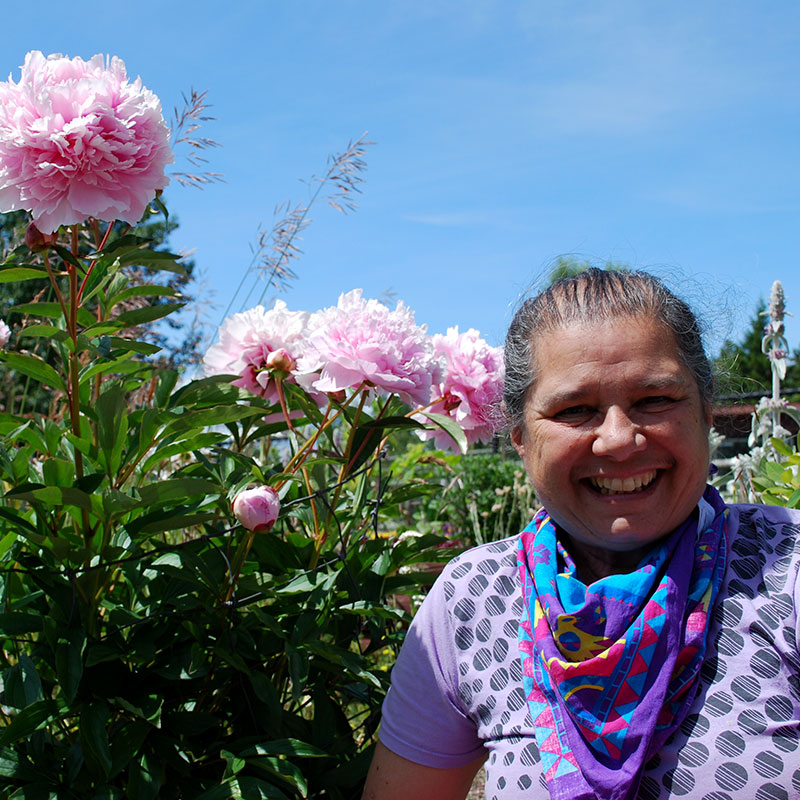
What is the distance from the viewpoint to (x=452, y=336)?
1.65 metres

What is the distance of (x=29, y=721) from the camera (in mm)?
1203

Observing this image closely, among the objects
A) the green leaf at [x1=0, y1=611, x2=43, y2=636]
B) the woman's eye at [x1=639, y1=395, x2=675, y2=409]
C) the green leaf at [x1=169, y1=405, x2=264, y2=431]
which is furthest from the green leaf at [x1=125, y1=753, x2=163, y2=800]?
the woman's eye at [x1=639, y1=395, x2=675, y2=409]

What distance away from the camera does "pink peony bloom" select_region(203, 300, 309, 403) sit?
1573 mm

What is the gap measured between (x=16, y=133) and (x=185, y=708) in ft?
3.28

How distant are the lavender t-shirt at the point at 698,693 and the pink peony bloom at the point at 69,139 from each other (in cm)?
84

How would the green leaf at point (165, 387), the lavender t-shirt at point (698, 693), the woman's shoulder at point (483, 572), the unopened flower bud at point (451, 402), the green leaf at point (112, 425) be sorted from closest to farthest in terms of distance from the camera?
the lavender t-shirt at point (698, 693), the green leaf at point (112, 425), the woman's shoulder at point (483, 572), the green leaf at point (165, 387), the unopened flower bud at point (451, 402)

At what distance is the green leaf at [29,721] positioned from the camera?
46.4 inches

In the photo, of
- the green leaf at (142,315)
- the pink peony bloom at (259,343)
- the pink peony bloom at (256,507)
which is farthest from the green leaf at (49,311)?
the pink peony bloom at (256,507)

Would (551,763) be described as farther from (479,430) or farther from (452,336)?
(452,336)

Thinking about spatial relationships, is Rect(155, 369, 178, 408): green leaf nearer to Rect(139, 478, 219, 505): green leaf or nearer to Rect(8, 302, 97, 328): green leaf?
Rect(8, 302, 97, 328): green leaf

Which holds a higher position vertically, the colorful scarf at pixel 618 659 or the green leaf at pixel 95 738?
the colorful scarf at pixel 618 659

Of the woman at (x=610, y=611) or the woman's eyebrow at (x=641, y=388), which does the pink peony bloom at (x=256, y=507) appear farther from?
the woman's eyebrow at (x=641, y=388)

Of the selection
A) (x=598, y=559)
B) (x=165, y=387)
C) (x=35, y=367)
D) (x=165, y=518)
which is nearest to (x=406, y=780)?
(x=598, y=559)

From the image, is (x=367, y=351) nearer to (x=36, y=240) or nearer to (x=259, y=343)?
(x=259, y=343)
